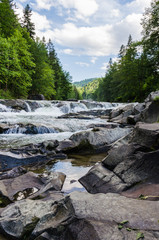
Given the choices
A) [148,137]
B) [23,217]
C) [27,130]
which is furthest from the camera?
[27,130]

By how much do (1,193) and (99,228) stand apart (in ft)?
9.32

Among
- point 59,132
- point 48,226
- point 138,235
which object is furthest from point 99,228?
point 59,132

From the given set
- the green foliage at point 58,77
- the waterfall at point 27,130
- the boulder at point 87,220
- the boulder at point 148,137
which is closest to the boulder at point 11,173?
the boulder at point 87,220

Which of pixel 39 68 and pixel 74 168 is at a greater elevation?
pixel 39 68

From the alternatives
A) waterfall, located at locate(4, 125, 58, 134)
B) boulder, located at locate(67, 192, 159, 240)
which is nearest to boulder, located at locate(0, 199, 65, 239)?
boulder, located at locate(67, 192, 159, 240)

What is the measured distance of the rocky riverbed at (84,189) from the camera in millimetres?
1814

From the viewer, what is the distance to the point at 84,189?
13.3 ft

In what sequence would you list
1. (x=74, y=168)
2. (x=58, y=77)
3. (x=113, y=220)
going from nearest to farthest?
(x=113, y=220)
(x=74, y=168)
(x=58, y=77)

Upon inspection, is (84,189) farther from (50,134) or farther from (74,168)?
(50,134)

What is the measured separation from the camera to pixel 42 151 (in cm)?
677

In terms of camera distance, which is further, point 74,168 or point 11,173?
point 74,168

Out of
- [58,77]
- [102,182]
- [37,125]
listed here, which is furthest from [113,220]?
[58,77]

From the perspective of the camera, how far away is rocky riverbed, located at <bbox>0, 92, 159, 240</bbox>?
1.81 metres

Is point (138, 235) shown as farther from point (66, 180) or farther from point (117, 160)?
point (66, 180)
